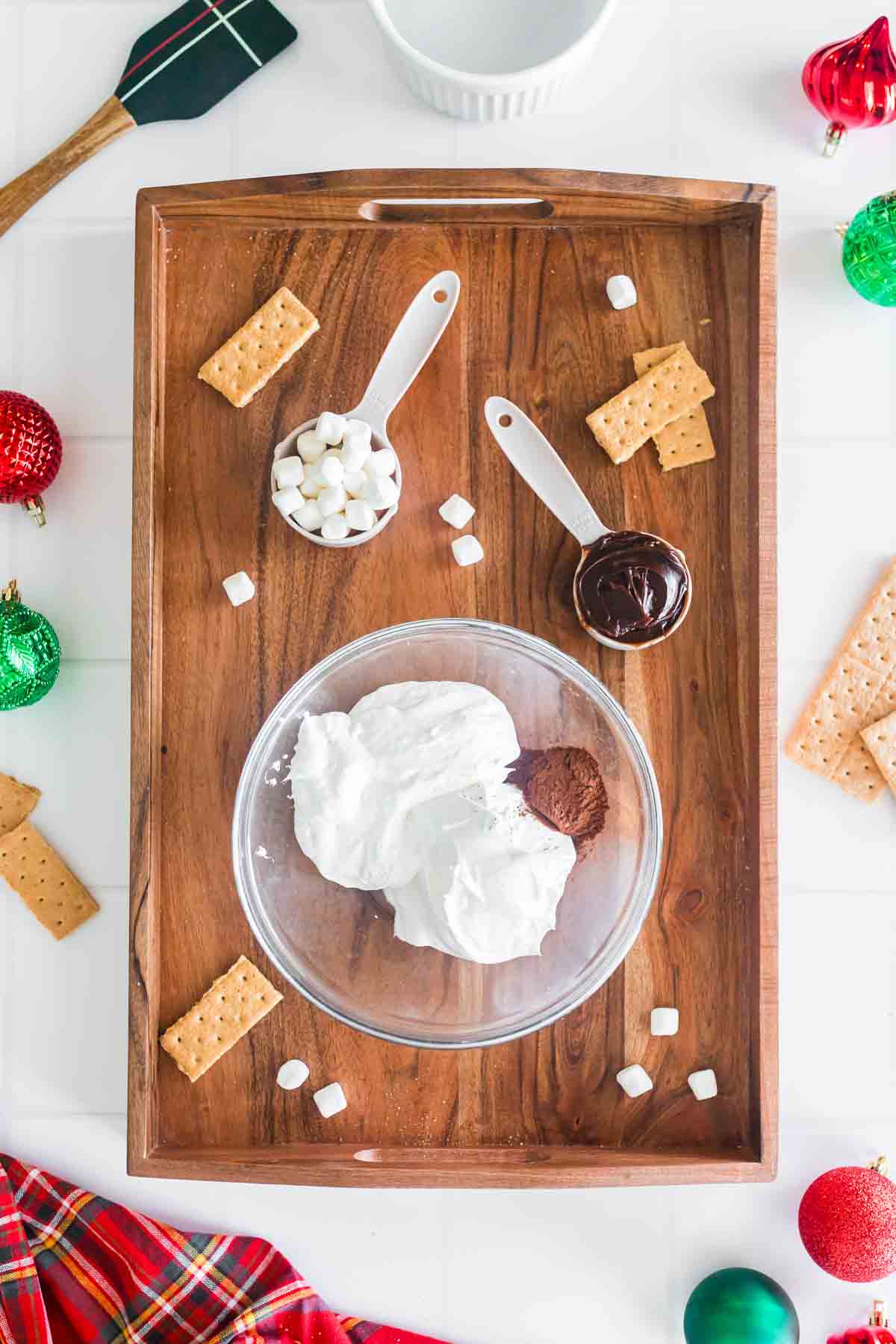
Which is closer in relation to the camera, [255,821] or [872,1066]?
[255,821]

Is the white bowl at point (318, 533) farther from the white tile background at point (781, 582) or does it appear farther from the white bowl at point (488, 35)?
the white bowl at point (488, 35)

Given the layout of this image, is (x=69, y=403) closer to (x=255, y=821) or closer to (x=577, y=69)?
(x=255, y=821)

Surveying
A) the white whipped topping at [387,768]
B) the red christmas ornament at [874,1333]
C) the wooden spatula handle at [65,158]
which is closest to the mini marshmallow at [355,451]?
the white whipped topping at [387,768]

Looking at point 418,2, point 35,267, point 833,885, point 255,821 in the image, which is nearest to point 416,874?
point 255,821

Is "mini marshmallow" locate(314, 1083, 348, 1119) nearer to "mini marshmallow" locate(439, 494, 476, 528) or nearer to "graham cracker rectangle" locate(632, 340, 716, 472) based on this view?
"mini marshmallow" locate(439, 494, 476, 528)

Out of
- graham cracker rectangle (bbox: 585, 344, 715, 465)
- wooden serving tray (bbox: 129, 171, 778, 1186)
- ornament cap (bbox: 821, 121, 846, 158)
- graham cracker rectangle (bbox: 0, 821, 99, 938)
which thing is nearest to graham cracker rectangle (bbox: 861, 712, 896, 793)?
wooden serving tray (bbox: 129, 171, 778, 1186)

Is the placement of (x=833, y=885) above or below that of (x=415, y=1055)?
above
